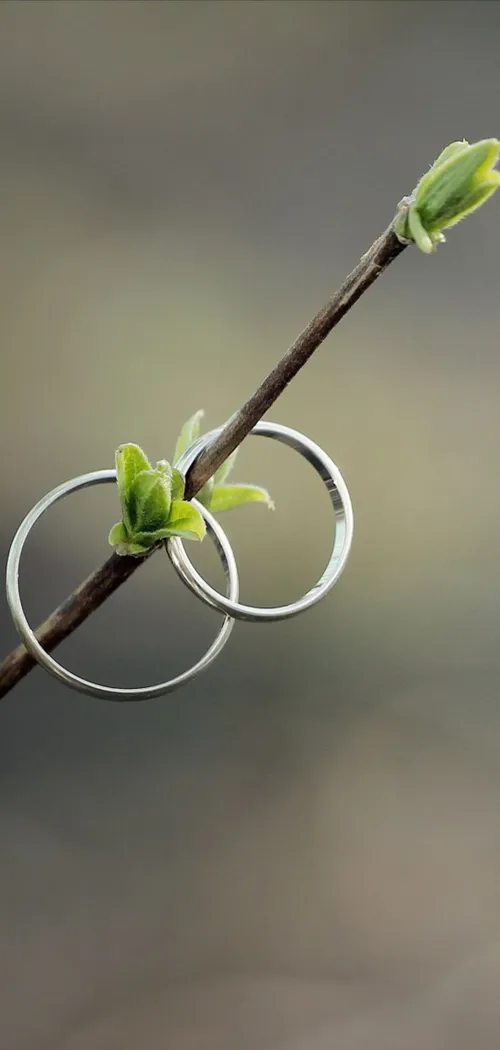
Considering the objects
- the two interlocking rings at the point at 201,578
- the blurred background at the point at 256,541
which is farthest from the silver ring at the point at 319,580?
the blurred background at the point at 256,541

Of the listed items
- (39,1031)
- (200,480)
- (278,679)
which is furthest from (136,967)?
(200,480)

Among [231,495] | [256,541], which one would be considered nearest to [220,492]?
[231,495]

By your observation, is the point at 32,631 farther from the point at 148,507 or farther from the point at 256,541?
the point at 256,541

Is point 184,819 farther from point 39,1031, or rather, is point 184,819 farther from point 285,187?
point 285,187

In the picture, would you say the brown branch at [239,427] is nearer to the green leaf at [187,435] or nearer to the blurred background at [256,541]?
the green leaf at [187,435]

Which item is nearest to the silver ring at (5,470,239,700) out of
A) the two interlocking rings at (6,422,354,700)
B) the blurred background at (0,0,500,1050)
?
the two interlocking rings at (6,422,354,700)

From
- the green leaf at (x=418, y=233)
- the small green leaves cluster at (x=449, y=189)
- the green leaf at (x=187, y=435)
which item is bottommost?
the green leaf at (x=187, y=435)

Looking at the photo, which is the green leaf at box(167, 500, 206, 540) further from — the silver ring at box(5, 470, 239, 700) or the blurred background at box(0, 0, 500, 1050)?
the blurred background at box(0, 0, 500, 1050)
